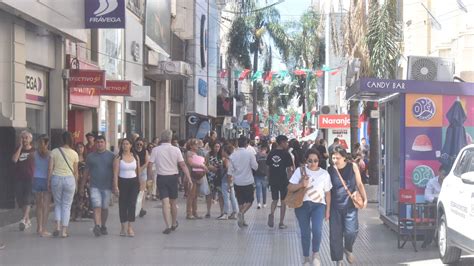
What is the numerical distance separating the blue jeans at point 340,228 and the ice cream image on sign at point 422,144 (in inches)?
132

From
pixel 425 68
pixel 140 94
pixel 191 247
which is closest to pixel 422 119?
pixel 425 68

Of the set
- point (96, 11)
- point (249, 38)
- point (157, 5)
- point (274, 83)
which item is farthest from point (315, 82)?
point (96, 11)

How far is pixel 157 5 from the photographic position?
28.1m

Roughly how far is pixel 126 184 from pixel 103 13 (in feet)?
18.5

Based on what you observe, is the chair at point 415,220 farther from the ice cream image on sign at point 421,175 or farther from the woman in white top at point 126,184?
the woman in white top at point 126,184

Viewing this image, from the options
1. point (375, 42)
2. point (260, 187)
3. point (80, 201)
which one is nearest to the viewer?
point (80, 201)

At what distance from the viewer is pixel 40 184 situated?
11.3 metres

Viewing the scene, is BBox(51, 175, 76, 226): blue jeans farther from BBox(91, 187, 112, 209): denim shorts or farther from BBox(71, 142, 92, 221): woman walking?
BBox(71, 142, 92, 221): woman walking

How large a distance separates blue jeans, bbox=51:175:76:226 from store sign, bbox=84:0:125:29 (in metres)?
5.32

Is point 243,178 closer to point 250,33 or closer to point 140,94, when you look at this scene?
point 140,94

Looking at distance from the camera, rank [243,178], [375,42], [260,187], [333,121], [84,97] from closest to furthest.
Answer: [243,178] → [260,187] → [84,97] → [375,42] → [333,121]

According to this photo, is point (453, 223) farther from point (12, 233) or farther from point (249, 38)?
point (249, 38)

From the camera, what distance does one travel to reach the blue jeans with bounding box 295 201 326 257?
8492mm

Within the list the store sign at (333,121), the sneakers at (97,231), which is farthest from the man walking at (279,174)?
the store sign at (333,121)
